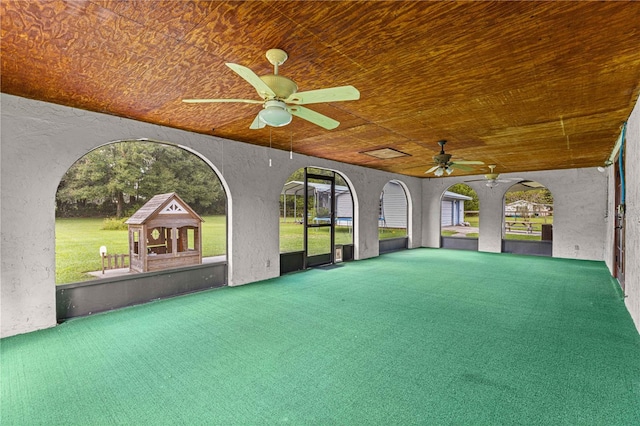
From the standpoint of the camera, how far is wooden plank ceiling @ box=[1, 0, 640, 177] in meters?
1.90

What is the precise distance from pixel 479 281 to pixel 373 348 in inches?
145

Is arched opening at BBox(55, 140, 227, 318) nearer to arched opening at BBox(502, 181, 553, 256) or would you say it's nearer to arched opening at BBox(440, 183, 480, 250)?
arched opening at BBox(502, 181, 553, 256)

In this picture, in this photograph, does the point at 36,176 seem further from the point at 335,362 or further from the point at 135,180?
the point at 335,362

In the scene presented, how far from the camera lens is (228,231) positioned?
538 centimetres

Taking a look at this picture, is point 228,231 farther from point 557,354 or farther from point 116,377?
point 557,354

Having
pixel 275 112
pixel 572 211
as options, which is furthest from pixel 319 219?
pixel 572 211

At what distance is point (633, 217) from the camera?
11.6 feet

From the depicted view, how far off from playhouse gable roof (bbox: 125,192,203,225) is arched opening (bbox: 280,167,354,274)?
6.52 feet

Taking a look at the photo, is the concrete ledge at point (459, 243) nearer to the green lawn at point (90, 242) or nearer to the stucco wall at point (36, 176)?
the green lawn at point (90, 242)

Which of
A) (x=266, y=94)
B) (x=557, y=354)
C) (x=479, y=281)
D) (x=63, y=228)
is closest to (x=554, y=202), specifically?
(x=479, y=281)

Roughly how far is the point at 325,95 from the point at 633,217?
12.8 feet

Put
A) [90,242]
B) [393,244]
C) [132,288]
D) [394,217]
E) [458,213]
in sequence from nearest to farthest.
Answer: [132,288] < [90,242] < [393,244] < [394,217] < [458,213]

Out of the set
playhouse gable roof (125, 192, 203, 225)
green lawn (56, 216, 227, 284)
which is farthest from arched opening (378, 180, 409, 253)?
green lawn (56, 216, 227, 284)

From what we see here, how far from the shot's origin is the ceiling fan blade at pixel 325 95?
224cm
